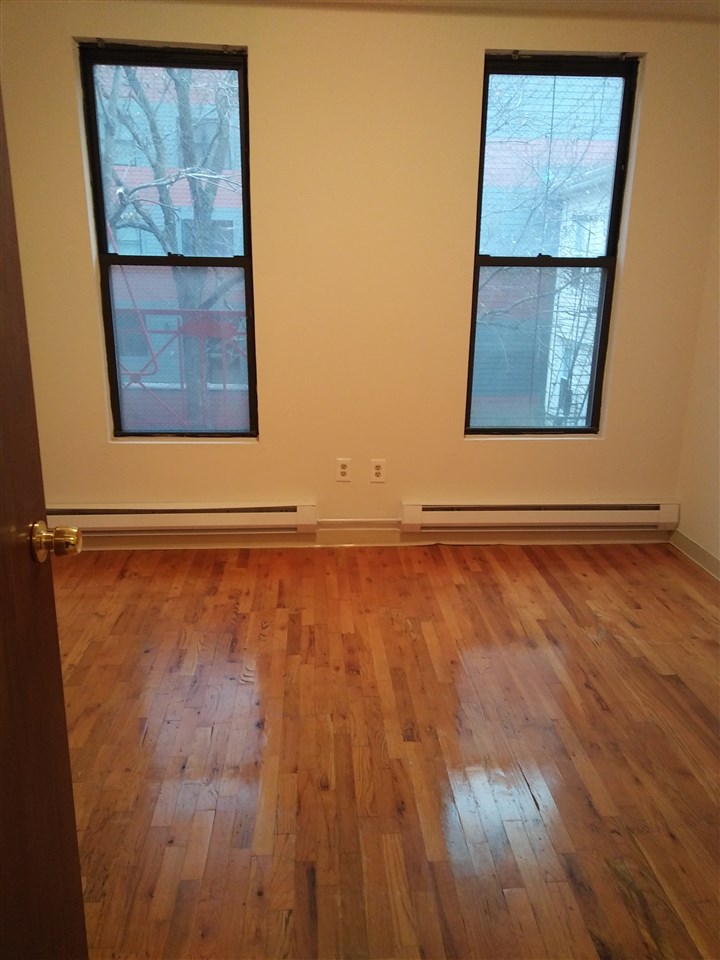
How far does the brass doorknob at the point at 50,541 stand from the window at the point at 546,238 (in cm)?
285

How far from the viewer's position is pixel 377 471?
3707 millimetres

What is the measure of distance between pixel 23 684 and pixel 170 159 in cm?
301

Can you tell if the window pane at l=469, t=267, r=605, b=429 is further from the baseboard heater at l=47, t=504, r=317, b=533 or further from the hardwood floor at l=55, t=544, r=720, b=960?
the baseboard heater at l=47, t=504, r=317, b=533

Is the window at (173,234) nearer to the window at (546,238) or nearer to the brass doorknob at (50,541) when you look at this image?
the window at (546,238)

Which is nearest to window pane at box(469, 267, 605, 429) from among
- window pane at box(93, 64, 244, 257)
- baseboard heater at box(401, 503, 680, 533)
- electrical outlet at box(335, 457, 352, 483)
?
baseboard heater at box(401, 503, 680, 533)

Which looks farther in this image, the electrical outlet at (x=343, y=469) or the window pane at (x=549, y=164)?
the electrical outlet at (x=343, y=469)

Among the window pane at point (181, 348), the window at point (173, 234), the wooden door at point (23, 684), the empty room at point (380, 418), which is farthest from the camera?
the window pane at point (181, 348)

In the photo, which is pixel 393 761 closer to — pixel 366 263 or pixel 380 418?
pixel 380 418

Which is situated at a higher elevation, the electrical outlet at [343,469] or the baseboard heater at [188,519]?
the electrical outlet at [343,469]

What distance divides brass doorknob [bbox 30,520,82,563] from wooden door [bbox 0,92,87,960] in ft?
0.04

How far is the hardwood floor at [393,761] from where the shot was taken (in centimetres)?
163

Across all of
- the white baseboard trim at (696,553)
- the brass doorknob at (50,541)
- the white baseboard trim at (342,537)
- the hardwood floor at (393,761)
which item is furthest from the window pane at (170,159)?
the white baseboard trim at (696,553)

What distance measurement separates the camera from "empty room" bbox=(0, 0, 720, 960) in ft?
6.84

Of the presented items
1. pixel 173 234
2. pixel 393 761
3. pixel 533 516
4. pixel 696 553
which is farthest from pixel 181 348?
pixel 696 553
